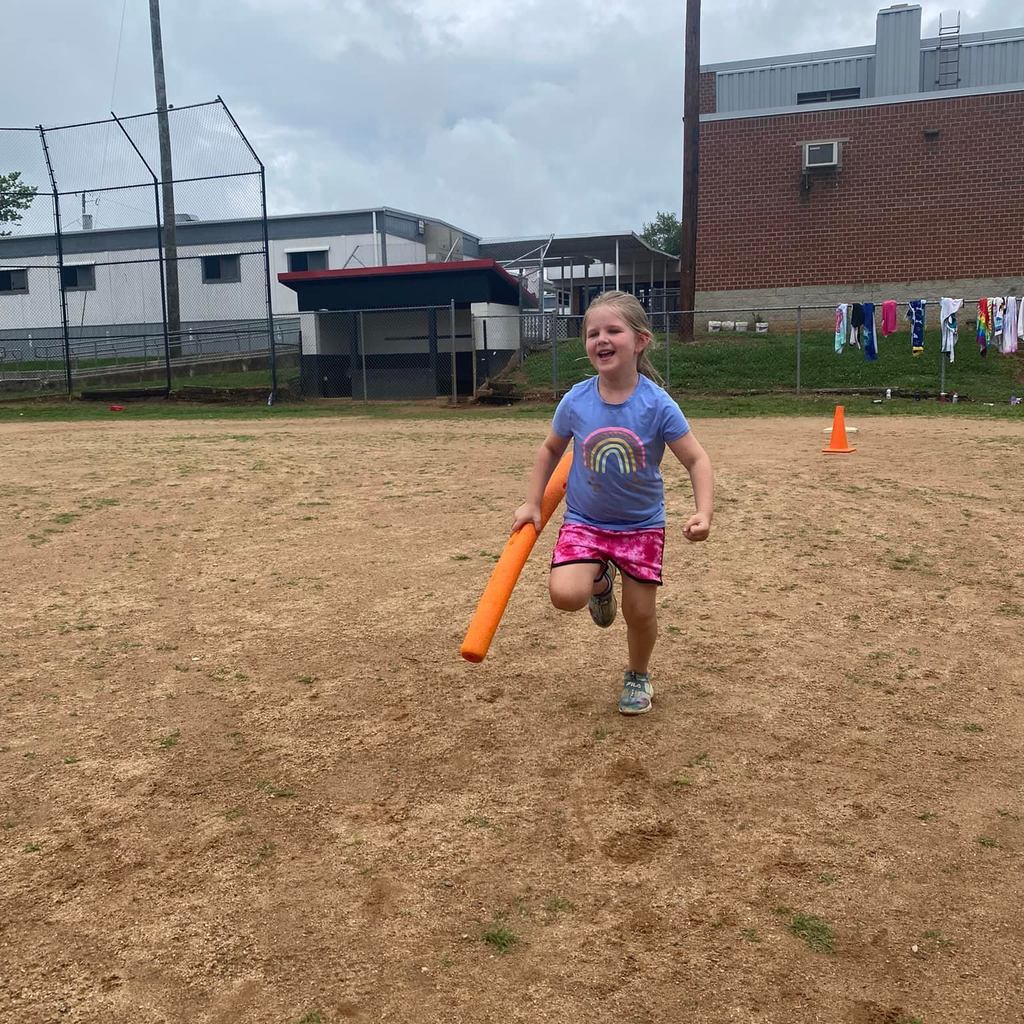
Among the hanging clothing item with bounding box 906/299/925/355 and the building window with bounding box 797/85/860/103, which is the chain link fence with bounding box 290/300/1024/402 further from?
the building window with bounding box 797/85/860/103

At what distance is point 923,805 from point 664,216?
92.9 meters

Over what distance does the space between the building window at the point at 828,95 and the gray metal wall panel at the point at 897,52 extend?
752mm

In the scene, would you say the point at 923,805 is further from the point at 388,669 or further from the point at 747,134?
the point at 747,134

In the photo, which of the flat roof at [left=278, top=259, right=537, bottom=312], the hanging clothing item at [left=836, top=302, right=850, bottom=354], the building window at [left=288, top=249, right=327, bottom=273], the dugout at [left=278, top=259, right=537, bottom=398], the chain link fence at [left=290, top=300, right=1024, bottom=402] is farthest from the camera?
the building window at [left=288, top=249, right=327, bottom=273]

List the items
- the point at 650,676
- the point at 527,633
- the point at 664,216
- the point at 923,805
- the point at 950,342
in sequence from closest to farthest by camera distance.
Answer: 1. the point at 923,805
2. the point at 650,676
3. the point at 527,633
4. the point at 950,342
5. the point at 664,216

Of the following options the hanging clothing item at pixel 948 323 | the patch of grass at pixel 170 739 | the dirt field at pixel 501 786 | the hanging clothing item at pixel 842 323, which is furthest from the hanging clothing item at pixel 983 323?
the patch of grass at pixel 170 739

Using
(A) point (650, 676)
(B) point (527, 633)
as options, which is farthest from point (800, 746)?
(B) point (527, 633)

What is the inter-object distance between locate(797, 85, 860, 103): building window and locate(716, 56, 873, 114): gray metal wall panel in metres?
0.10

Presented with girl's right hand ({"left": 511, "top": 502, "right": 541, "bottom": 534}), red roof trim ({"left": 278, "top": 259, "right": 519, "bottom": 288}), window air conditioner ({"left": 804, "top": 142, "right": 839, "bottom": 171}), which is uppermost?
window air conditioner ({"left": 804, "top": 142, "right": 839, "bottom": 171})

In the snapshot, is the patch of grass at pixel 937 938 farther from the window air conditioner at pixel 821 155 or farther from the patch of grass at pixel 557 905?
the window air conditioner at pixel 821 155

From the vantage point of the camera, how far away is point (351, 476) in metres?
9.10

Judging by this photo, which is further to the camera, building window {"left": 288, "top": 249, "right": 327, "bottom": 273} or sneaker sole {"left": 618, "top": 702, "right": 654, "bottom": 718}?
building window {"left": 288, "top": 249, "right": 327, "bottom": 273}

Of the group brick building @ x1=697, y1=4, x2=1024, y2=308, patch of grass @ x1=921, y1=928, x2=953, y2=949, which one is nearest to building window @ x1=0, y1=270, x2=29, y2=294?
brick building @ x1=697, y1=4, x2=1024, y2=308

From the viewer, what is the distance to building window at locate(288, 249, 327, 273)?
33.3 meters
